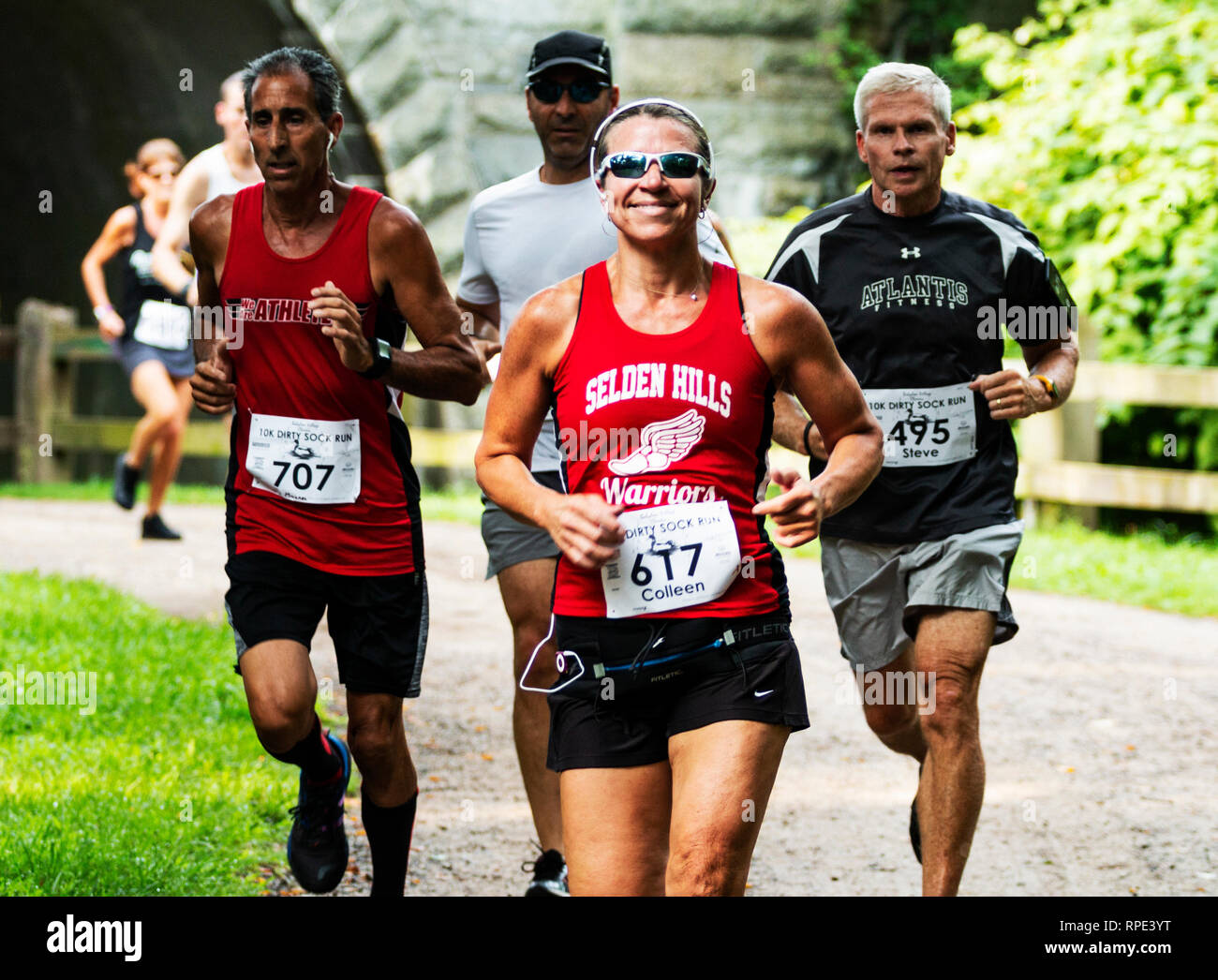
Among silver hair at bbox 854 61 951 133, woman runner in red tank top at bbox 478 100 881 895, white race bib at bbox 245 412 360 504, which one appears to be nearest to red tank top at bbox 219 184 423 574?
white race bib at bbox 245 412 360 504

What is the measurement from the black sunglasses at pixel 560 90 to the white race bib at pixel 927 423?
4.33 feet

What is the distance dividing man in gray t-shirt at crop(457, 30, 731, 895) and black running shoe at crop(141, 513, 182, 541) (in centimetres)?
617

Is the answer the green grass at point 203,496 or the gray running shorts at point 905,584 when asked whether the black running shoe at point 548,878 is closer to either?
the gray running shorts at point 905,584

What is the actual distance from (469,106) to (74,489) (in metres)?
4.61

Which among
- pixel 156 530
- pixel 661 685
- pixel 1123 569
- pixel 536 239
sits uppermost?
pixel 536 239

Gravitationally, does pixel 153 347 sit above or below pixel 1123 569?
above

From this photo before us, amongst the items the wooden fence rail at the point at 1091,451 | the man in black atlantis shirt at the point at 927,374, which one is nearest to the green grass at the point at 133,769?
the man in black atlantis shirt at the point at 927,374

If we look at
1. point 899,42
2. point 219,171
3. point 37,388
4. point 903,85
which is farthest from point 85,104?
point 903,85

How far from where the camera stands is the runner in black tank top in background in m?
11.0

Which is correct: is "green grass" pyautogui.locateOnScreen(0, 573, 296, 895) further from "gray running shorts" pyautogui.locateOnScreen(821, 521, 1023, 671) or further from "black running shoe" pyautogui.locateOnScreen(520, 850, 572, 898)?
"gray running shorts" pyautogui.locateOnScreen(821, 521, 1023, 671)

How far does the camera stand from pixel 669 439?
11.5ft

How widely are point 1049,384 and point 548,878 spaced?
6.56ft

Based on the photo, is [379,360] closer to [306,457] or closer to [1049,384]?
[306,457]
